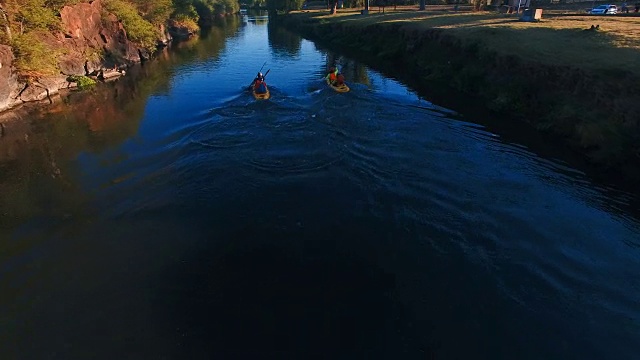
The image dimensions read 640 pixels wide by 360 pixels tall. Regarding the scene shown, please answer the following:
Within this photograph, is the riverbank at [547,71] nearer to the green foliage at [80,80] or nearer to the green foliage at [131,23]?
the green foliage at [80,80]

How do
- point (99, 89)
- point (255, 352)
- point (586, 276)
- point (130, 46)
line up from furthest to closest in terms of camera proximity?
point (130, 46) → point (99, 89) → point (586, 276) → point (255, 352)

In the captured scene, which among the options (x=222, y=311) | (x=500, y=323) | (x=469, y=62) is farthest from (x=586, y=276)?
(x=469, y=62)

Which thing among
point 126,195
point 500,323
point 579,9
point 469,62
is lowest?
point 500,323

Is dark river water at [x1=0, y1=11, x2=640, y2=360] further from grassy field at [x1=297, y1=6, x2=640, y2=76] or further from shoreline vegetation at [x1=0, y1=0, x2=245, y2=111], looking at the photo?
shoreline vegetation at [x1=0, y1=0, x2=245, y2=111]

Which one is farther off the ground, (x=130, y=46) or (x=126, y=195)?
(x=130, y=46)

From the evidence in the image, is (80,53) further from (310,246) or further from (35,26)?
(310,246)

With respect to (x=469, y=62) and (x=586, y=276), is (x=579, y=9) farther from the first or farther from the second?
(x=586, y=276)
